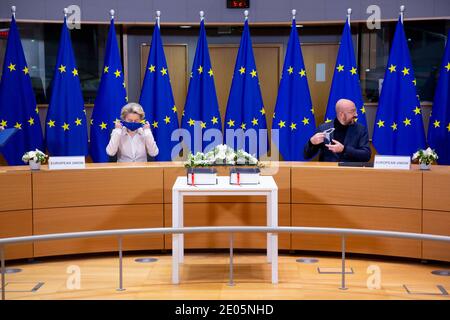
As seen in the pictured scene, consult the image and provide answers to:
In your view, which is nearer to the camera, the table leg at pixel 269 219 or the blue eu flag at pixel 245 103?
the table leg at pixel 269 219

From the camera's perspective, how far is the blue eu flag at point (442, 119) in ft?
24.0

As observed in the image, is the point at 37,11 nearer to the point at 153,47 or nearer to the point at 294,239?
the point at 153,47

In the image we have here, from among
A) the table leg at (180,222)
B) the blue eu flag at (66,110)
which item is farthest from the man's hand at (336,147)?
the blue eu flag at (66,110)

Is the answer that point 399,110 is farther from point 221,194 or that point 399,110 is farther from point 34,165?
point 34,165

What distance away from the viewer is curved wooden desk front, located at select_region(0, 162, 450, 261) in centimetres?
542

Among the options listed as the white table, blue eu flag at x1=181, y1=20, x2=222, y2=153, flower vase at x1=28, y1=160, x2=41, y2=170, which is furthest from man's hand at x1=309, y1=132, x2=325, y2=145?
flower vase at x1=28, y1=160, x2=41, y2=170

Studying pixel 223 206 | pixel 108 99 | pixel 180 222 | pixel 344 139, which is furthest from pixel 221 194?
pixel 108 99

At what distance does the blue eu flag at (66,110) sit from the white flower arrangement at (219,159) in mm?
2814

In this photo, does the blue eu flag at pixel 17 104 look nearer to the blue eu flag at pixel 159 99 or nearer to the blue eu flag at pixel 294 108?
the blue eu flag at pixel 159 99

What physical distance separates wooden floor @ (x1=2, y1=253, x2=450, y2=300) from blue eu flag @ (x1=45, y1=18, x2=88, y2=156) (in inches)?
85.4

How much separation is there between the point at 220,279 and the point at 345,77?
3588mm

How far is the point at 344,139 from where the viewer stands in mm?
6129

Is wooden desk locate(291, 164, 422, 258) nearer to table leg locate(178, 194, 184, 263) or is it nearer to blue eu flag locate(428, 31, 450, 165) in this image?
table leg locate(178, 194, 184, 263)
